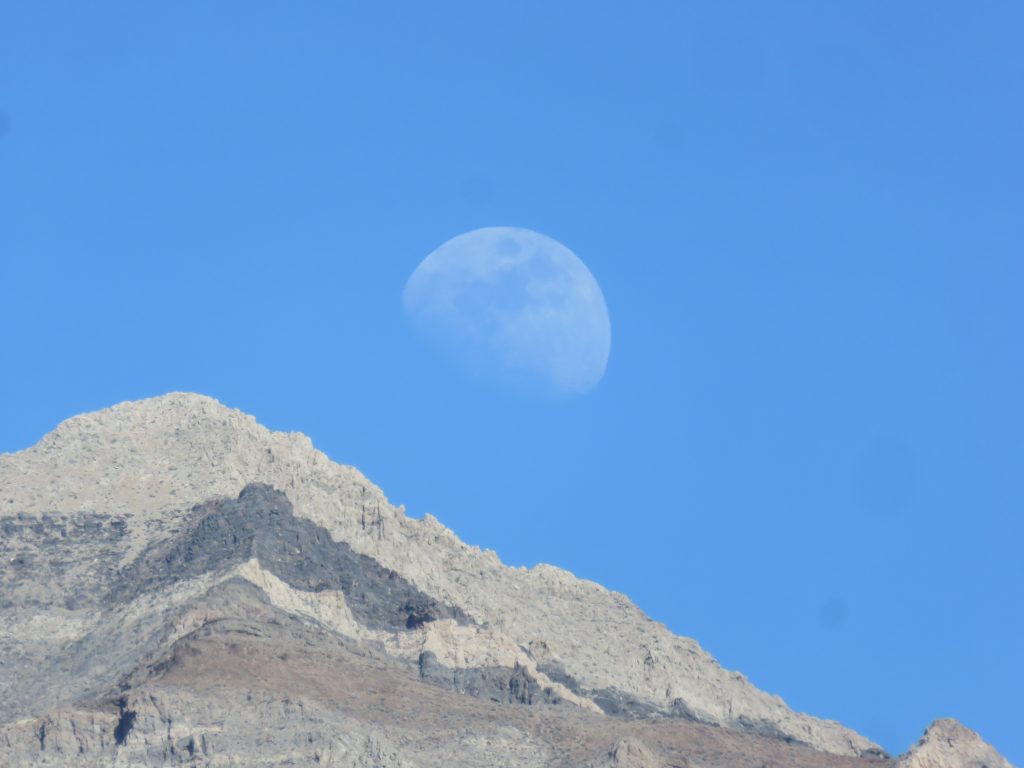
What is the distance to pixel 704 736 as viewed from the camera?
145500mm

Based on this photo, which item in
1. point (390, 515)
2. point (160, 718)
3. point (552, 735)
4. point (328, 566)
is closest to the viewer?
point (160, 718)

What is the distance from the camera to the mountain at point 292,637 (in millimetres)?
129875

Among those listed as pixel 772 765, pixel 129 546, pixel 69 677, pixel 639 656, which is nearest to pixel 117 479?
pixel 129 546

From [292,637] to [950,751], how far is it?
3785 centimetres

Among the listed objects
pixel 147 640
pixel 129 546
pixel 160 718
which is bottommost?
pixel 160 718

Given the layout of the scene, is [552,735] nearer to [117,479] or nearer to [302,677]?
[302,677]

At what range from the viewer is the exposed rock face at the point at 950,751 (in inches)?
5768

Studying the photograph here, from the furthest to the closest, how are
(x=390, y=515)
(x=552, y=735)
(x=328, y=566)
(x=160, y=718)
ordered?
(x=390, y=515), (x=328, y=566), (x=552, y=735), (x=160, y=718)

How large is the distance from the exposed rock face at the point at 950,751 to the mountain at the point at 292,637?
0.40 metres

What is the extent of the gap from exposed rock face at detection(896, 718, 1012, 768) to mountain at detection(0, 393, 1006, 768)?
40 cm

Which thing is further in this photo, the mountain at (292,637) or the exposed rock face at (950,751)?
the exposed rock face at (950,751)

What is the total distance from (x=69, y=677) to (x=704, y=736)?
35.5 metres

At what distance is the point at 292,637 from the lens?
142125 millimetres

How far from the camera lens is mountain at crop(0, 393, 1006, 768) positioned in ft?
426
